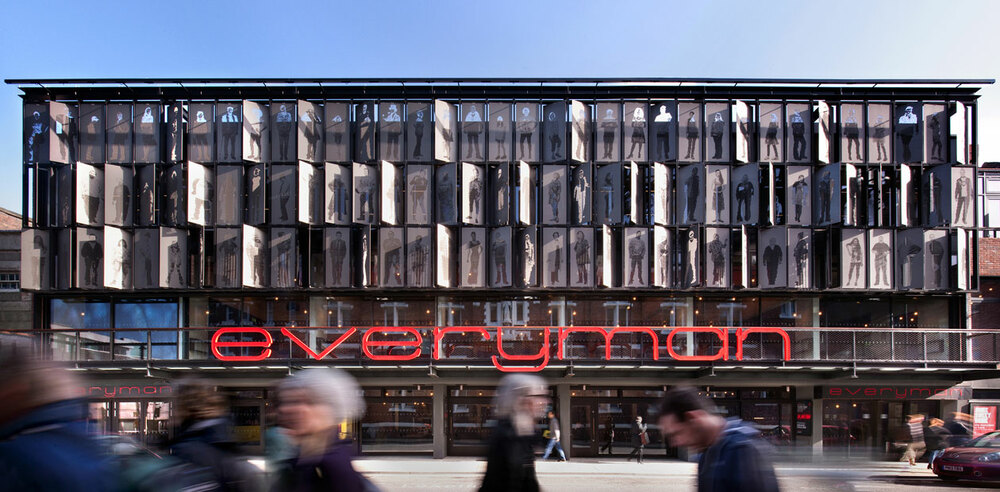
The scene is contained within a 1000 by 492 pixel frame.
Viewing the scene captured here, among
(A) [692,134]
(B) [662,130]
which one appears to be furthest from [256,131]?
(A) [692,134]

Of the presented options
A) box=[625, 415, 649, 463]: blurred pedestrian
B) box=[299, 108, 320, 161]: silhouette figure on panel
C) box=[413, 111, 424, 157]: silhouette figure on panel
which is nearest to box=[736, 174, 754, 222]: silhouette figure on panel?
box=[625, 415, 649, 463]: blurred pedestrian

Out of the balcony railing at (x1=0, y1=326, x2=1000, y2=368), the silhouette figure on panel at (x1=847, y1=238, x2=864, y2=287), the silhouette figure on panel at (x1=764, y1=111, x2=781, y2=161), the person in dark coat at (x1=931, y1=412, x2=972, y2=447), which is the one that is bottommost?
the person in dark coat at (x1=931, y1=412, x2=972, y2=447)

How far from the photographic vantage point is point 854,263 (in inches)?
876

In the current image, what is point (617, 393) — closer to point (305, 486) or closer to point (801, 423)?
point (801, 423)

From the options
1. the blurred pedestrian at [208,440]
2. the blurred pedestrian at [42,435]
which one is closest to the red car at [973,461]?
the blurred pedestrian at [208,440]

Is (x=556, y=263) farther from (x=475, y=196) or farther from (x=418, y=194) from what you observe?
(x=418, y=194)

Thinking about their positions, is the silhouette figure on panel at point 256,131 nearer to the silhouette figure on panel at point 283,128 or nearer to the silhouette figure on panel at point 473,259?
the silhouette figure on panel at point 283,128

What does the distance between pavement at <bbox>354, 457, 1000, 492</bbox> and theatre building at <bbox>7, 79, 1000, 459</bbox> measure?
5.81 ft

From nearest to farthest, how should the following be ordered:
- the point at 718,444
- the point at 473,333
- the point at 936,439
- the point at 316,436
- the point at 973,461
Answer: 1. the point at 316,436
2. the point at 718,444
3. the point at 973,461
4. the point at 936,439
5. the point at 473,333

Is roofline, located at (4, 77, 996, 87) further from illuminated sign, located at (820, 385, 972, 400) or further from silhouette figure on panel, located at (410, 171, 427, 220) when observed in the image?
illuminated sign, located at (820, 385, 972, 400)

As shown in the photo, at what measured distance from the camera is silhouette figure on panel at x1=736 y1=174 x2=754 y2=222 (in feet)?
73.9

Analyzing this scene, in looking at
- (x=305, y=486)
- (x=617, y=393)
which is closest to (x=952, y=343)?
(x=617, y=393)

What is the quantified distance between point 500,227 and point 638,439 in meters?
8.50

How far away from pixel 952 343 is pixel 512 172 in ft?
50.8
